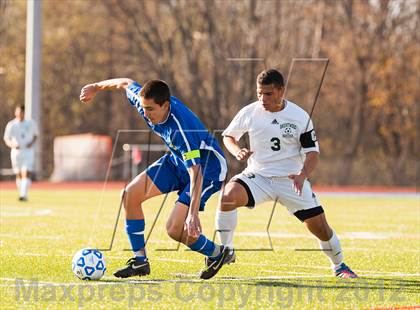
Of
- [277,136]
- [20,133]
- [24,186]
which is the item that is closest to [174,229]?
[277,136]

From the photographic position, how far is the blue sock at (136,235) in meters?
9.00

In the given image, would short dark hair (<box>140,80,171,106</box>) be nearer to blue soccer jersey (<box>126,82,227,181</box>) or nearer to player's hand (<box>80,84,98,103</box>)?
blue soccer jersey (<box>126,82,227,181</box>)

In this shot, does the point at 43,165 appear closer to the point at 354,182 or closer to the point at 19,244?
the point at 354,182

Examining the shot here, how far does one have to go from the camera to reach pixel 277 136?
921 cm

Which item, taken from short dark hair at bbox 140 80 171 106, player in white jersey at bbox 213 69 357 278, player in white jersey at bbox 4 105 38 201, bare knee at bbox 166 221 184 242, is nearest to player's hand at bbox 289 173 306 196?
player in white jersey at bbox 213 69 357 278

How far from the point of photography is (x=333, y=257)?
930 cm

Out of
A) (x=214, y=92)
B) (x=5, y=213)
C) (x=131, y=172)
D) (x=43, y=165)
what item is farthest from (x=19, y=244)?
(x=43, y=165)

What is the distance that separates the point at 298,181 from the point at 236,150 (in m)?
0.67

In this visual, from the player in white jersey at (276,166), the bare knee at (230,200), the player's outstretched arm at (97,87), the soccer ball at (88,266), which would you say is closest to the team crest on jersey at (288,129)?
the player in white jersey at (276,166)

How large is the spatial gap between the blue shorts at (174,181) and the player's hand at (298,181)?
0.72 m

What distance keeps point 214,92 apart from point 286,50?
3.63 m

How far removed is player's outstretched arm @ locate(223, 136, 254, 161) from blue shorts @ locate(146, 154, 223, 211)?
33 cm

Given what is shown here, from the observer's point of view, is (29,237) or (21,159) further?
(21,159)

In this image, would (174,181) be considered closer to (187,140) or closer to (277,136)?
(187,140)
